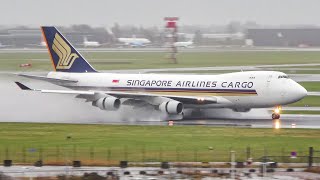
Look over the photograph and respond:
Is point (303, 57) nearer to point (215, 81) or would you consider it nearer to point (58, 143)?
point (215, 81)

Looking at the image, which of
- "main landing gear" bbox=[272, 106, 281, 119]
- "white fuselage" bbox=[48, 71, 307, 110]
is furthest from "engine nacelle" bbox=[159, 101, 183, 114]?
"main landing gear" bbox=[272, 106, 281, 119]

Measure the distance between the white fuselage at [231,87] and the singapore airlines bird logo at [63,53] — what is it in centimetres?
547

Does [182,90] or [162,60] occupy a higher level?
[162,60]

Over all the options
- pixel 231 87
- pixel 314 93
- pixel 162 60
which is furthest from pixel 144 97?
pixel 162 60

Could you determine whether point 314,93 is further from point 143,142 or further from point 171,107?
point 143,142

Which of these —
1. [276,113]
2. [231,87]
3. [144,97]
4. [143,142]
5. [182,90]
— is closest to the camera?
[143,142]

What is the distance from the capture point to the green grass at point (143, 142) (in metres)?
56.1

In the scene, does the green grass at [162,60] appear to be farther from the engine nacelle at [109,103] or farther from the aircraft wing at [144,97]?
the engine nacelle at [109,103]

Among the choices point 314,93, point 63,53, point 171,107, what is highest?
point 63,53

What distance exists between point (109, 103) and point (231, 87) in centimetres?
1034

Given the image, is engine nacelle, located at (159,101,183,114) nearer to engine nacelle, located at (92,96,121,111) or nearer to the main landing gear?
engine nacelle, located at (92,96,121,111)

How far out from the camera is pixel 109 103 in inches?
3162

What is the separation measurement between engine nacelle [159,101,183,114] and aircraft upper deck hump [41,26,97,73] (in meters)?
11.7

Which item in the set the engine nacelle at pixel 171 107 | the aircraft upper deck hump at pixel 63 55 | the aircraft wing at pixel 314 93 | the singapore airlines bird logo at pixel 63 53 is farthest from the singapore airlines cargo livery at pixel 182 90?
the aircraft wing at pixel 314 93
